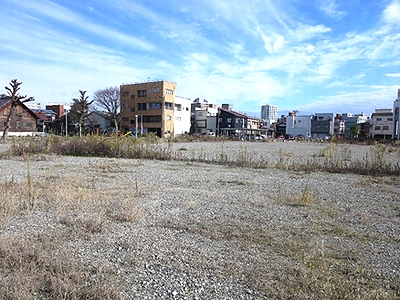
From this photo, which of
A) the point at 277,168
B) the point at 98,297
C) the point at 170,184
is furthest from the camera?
the point at 277,168

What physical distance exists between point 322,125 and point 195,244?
78569mm

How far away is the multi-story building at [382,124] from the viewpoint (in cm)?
6353

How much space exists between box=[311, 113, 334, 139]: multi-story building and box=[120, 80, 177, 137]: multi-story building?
138ft

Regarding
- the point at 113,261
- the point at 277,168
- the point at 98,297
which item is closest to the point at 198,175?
the point at 277,168

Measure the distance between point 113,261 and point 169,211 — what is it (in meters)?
2.01

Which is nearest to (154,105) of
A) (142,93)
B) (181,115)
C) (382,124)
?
(142,93)

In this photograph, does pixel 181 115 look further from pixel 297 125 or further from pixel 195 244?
pixel 195 244

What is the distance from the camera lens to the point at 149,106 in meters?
49.9

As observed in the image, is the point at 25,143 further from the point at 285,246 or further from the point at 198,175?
the point at 285,246

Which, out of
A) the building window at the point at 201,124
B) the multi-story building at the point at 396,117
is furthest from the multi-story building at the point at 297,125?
the building window at the point at 201,124

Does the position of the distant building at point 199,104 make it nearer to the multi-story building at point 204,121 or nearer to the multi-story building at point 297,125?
the multi-story building at point 204,121

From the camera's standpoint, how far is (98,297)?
2.42 metres

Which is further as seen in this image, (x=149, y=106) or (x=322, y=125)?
(x=322, y=125)

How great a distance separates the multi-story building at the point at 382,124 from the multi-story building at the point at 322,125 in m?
9.73
